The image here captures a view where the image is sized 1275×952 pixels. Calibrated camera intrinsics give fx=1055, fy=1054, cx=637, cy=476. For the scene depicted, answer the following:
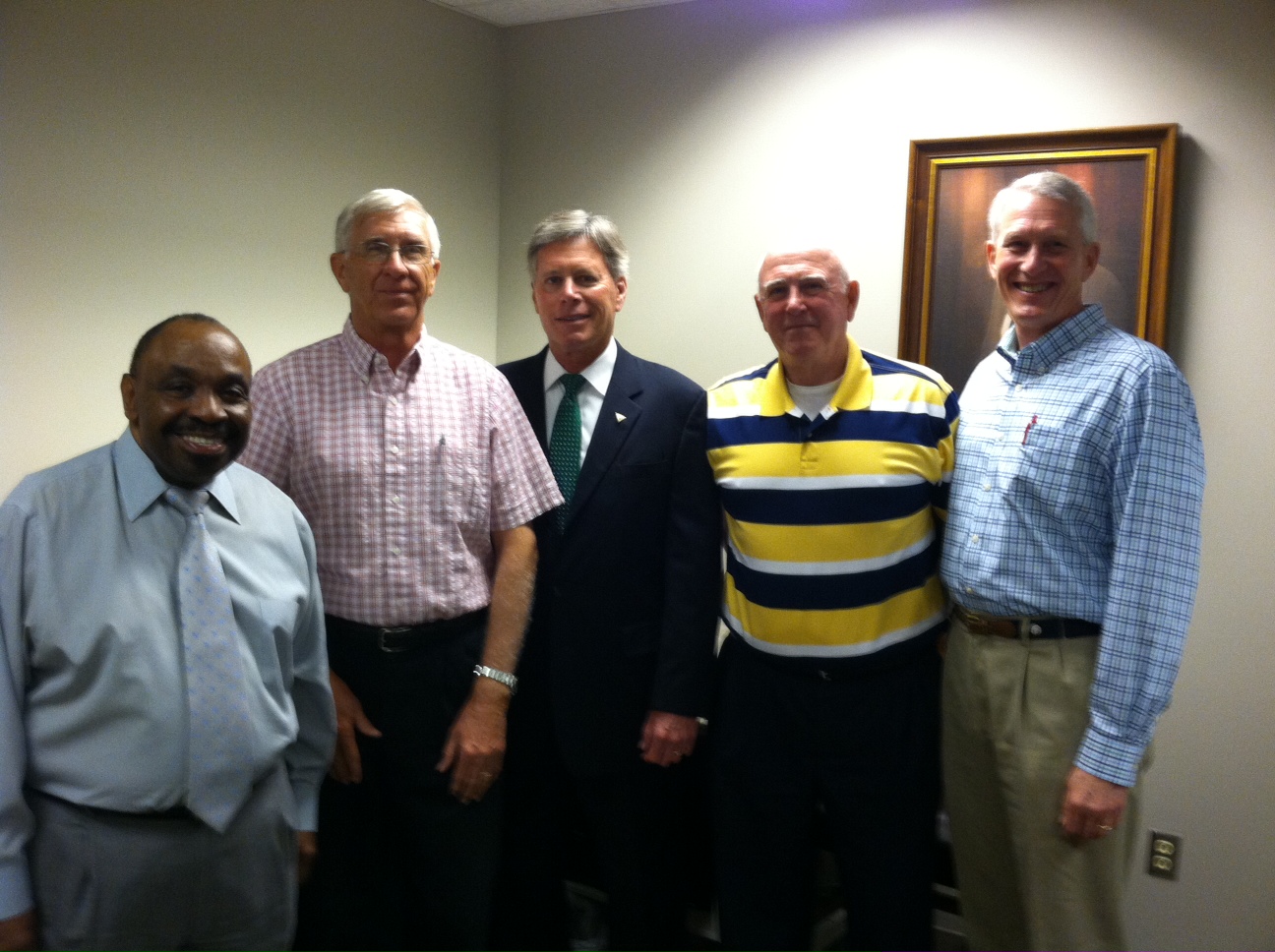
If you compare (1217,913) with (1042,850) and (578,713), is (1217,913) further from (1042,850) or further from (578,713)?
(578,713)

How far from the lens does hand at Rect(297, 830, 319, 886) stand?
1.88 m

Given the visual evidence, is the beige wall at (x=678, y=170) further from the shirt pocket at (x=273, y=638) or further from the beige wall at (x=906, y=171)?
the shirt pocket at (x=273, y=638)

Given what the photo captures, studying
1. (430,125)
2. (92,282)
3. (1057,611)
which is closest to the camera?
(1057,611)

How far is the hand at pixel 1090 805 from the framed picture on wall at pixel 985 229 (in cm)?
145

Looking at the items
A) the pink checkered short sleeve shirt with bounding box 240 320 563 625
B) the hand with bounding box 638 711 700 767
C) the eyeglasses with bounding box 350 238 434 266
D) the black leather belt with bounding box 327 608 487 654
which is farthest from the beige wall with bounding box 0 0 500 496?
the hand with bounding box 638 711 700 767

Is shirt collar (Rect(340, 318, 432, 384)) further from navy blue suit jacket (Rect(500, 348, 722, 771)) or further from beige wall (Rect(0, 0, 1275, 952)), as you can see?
beige wall (Rect(0, 0, 1275, 952))

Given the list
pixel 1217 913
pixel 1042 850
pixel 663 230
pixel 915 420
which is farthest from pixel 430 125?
pixel 1217 913

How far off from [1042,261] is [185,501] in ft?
5.06

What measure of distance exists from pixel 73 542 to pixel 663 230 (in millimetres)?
2452

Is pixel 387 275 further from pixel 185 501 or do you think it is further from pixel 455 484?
pixel 185 501

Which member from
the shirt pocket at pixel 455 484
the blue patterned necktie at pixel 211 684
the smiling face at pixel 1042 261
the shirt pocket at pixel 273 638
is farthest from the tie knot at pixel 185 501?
the smiling face at pixel 1042 261

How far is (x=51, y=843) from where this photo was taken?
154cm

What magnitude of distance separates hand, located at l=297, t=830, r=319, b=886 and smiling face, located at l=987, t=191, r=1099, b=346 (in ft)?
5.29

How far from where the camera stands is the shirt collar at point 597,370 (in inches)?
92.7
